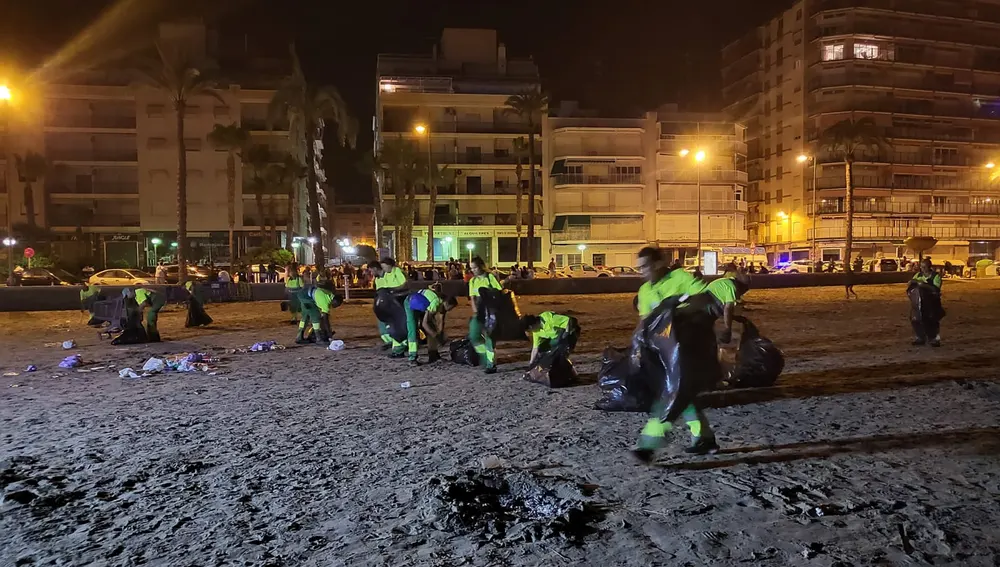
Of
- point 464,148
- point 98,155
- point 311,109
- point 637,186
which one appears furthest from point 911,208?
point 98,155

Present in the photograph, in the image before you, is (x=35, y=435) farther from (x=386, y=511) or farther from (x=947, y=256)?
(x=947, y=256)

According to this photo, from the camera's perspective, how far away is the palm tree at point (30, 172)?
164ft

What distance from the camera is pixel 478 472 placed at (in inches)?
204

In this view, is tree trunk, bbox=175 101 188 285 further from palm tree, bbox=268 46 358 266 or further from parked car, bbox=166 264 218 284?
parked car, bbox=166 264 218 284

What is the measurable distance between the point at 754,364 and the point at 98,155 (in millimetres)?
57305

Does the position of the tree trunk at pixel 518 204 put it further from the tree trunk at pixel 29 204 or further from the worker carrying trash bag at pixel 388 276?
the worker carrying trash bag at pixel 388 276

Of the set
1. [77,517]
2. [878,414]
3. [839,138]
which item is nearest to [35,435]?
[77,517]

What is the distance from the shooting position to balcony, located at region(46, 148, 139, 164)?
52.8 m

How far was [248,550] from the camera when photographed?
153 inches

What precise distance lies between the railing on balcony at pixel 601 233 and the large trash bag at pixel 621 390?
50.7m

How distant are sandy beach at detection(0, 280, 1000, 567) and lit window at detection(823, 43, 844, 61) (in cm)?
6340

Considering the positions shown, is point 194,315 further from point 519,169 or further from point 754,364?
point 519,169

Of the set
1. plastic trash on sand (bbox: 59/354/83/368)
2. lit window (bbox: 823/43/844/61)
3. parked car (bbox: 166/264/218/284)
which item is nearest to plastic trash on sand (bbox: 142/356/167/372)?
plastic trash on sand (bbox: 59/354/83/368)

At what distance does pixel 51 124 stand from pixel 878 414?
6056cm
